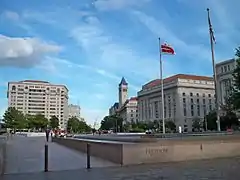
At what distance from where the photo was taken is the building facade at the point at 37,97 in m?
163

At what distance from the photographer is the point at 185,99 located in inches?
6166

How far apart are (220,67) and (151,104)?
148 feet

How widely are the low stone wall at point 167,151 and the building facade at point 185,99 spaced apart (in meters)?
137

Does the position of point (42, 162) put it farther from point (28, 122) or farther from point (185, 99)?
point (185, 99)

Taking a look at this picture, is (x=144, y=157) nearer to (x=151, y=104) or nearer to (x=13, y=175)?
(x=13, y=175)

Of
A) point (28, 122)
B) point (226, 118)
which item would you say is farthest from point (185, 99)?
point (28, 122)

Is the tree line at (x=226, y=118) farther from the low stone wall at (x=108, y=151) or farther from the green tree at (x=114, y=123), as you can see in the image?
the low stone wall at (x=108, y=151)

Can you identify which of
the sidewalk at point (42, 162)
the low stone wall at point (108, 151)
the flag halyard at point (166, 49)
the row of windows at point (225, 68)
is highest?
the row of windows at point (225, 68)

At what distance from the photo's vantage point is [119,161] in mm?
14328

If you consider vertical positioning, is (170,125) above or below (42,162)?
above

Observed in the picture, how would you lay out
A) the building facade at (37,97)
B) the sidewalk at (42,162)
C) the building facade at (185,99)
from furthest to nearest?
1. the building facade at (37,97)
2. the building facade at (185,99)
3. the sidewalk at (42,162)

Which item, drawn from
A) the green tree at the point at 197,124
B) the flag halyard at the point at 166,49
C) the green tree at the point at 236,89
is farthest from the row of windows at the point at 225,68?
the flag halyard at the point at 166,49

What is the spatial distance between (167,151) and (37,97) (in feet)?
533

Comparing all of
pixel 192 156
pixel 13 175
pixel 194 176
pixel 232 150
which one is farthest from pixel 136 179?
pixel 232 150
